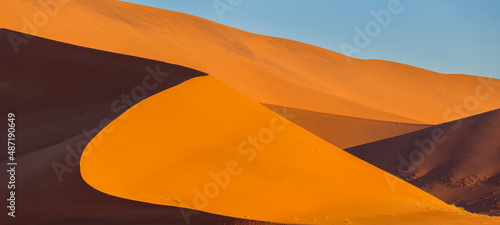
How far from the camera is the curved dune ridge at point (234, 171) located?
23.0 feet

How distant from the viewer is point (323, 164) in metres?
9.74

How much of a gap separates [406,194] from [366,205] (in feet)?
7.60

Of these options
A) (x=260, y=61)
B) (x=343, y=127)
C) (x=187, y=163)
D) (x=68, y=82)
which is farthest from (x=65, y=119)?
(x=260, y=61)

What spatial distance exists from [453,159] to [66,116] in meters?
13.9

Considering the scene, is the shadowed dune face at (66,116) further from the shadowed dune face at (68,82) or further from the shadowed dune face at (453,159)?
the shadowed dune face at (453,159)

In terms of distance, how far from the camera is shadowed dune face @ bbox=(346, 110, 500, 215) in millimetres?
16703

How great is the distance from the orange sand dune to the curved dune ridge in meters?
14.0

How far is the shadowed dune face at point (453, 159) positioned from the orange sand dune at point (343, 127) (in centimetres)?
255

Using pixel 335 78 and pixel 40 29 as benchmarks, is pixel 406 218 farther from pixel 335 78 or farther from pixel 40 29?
pixel 335 78

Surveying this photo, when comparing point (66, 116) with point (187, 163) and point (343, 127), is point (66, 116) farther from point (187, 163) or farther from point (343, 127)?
point (343, 127)

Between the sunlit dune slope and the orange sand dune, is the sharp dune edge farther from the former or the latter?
the orange sand dune

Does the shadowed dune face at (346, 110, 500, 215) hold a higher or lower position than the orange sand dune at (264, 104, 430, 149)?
lower

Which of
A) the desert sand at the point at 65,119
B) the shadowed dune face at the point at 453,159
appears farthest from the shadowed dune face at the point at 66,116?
the shadowed dune face at the point at 453,159

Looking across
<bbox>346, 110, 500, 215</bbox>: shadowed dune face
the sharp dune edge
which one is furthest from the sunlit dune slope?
<bbox>346, 110, 500, 215</bbox>: shadowed dune face
